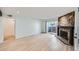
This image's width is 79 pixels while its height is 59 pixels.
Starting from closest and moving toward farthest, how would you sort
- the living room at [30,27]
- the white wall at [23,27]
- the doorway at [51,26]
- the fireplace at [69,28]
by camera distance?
1. the fireplace at [69,28]
2. the living room at [30,27]
3. the white wall at [23,27]
4. the doorway at [51,26]

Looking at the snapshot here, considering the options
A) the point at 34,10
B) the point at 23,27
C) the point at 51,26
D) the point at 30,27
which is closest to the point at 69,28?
the point at 34,10

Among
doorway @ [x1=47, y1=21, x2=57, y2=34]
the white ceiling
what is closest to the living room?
the white ceiling

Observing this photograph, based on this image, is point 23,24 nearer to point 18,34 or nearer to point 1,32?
point 18,34

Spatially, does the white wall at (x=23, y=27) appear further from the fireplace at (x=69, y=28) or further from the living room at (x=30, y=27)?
the fireplace at (x=69, y=28)

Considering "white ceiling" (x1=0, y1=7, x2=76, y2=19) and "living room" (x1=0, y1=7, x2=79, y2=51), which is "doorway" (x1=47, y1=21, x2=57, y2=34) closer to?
"living room" (x1=0, y1=7, x2=79, y2=51)

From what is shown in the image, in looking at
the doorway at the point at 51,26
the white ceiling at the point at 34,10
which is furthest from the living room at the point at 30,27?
the doorway at the point at 51,26

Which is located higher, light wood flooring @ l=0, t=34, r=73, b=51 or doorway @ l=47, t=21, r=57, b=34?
doorway @ l=47, t=21, r=57, b=34

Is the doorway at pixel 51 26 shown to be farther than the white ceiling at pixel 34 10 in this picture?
Yes

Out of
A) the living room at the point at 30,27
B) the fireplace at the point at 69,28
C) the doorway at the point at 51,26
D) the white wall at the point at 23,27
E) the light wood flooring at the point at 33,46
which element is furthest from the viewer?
the doorway at the point at 51,26

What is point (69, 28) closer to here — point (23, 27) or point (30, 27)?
point (23, 27)

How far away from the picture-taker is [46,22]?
61.7 feet

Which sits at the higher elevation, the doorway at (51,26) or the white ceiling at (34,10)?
the white ceiling at (34,10)

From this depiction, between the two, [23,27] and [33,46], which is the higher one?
[23,27]
